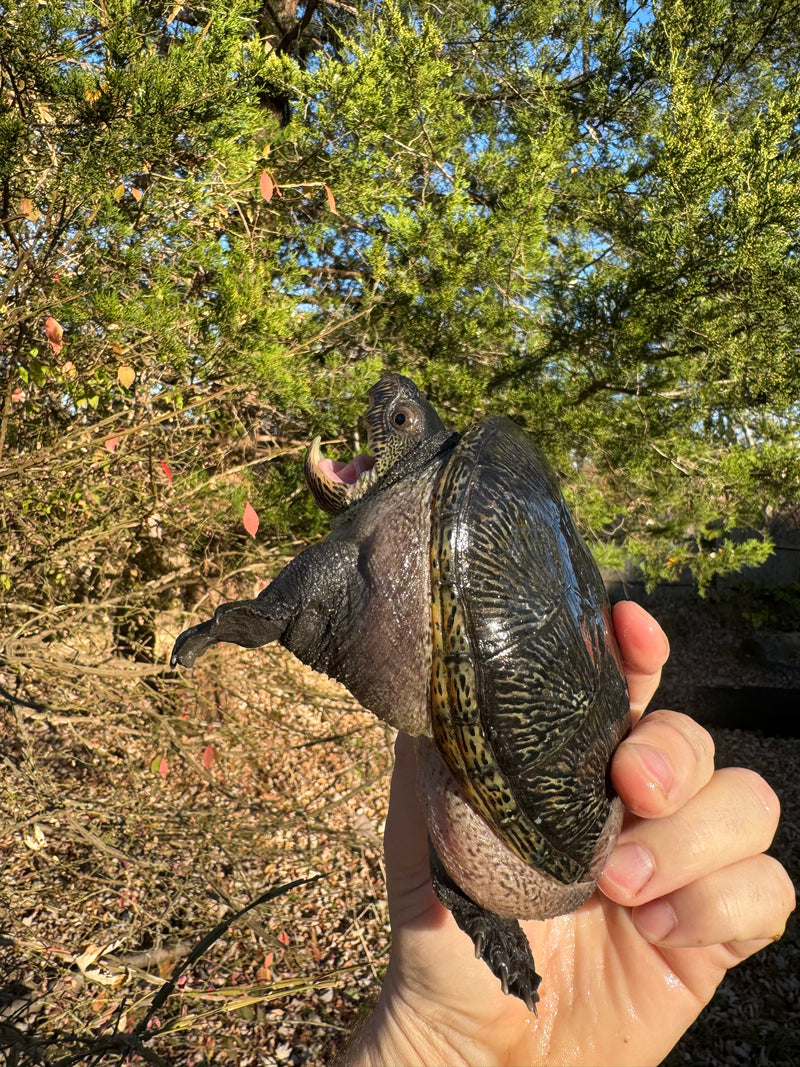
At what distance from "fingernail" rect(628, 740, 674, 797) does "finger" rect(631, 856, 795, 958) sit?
0.34 metres

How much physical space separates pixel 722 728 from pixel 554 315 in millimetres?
5339

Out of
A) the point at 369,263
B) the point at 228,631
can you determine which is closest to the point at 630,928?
the point at 228,631

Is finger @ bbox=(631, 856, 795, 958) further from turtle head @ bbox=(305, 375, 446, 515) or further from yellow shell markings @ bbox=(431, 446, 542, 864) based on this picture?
turtle head @ bbox=(305, 375, 446, 515)

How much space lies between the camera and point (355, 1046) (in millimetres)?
2305

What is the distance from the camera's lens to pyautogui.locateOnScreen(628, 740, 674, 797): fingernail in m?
1.57

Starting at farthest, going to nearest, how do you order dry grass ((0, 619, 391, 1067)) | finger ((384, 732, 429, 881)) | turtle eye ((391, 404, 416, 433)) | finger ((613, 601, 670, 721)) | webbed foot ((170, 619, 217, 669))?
dry grass ((0, 619, 391, 1067)) < finger ((384, 732, 429, 881)) < finger ((613, 601, 670, 721)) < turtle eye ((391, 404, 416, 433)) < webbed foot ((170, 619, 217, 669))

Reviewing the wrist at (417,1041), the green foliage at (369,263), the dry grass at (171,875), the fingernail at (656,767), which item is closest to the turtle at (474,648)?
the fingernail at (656,767)

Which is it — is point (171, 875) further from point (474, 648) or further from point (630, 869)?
point (474, 648)

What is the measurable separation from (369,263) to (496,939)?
11.2ft

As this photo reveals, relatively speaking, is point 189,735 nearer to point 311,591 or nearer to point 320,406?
point 320,406

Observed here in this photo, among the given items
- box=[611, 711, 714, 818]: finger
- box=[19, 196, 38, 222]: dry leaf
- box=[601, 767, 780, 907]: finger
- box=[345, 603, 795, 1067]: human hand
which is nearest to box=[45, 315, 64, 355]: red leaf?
box=[19, 196, 38, 222]: dry leaf

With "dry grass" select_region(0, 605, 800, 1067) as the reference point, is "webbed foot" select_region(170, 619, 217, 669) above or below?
above

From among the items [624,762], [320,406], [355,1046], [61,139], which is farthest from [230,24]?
[355,1046]

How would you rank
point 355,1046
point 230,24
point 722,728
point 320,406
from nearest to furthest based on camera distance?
point 355,1046, point 230,24, point 320,406, point 722,728
